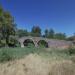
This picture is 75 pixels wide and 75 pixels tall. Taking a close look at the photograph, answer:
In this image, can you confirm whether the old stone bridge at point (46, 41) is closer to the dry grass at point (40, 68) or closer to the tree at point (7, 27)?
the tree at point (7, 27)

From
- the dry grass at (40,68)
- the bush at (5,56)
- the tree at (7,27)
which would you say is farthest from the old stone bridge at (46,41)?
the dry grass at (40,68)

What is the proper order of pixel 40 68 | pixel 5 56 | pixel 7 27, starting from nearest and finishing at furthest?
1. pixel 40 68
2. pixel 5 56
3. pixel 7 27

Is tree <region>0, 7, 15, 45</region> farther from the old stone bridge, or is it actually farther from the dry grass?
Result: the dry grass

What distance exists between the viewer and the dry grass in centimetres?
995

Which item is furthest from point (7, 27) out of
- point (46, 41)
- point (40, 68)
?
point (40, 68)

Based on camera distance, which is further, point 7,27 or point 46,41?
point 46,41

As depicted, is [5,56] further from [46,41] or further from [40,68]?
[46,41]

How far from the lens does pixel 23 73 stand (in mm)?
11062

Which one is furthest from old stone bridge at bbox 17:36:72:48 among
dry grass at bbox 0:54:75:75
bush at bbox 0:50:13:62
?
dry grass at bbox 0:54:75:75

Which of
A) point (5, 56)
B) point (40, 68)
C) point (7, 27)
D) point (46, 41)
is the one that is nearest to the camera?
point (40, 68)

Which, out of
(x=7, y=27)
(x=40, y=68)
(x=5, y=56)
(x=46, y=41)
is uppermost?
(x=7, y=27)

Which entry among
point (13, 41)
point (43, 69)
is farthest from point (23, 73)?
point (13, 41)

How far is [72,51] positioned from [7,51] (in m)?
6.06

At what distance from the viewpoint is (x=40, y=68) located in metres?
11.3
